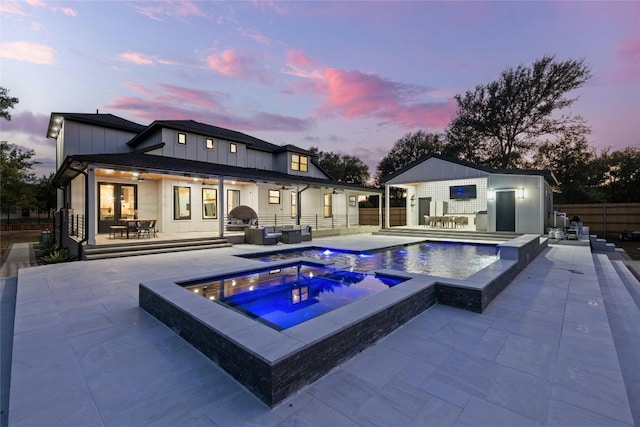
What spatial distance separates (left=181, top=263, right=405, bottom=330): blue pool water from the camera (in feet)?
13.8

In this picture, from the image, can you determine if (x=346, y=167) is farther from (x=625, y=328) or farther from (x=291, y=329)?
(x=291, y=329)

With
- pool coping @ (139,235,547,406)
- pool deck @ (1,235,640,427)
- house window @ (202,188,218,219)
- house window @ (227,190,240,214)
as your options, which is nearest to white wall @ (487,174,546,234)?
pool deck @ (1,235,640,427)

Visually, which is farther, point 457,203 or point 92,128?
point 457,203

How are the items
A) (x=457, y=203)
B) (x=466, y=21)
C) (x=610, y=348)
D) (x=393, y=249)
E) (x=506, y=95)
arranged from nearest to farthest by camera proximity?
(x=610, y=348)
(x=393, y=249)
(x=466, y=21)
(x=457, y=203)
(x=506, y=95)

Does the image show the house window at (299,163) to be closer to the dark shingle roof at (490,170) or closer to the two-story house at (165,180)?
the two-story house at (165,180)

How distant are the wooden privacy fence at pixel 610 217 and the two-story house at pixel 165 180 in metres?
14.0

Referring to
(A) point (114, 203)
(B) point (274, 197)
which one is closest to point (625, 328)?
(B) point (274, 197)

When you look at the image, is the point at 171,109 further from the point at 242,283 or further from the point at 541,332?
the point at 541,332

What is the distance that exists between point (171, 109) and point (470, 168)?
21.3 meters

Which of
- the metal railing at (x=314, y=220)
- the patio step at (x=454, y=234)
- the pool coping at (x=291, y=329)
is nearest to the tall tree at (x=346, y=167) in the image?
the metal railing at (x=314, y=220)

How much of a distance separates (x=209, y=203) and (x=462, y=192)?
14.0m

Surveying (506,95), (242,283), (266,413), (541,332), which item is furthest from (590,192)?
(266,413)

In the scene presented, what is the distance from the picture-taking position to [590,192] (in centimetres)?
2203

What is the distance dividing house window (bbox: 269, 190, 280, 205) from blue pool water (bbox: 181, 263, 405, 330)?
389 inches
